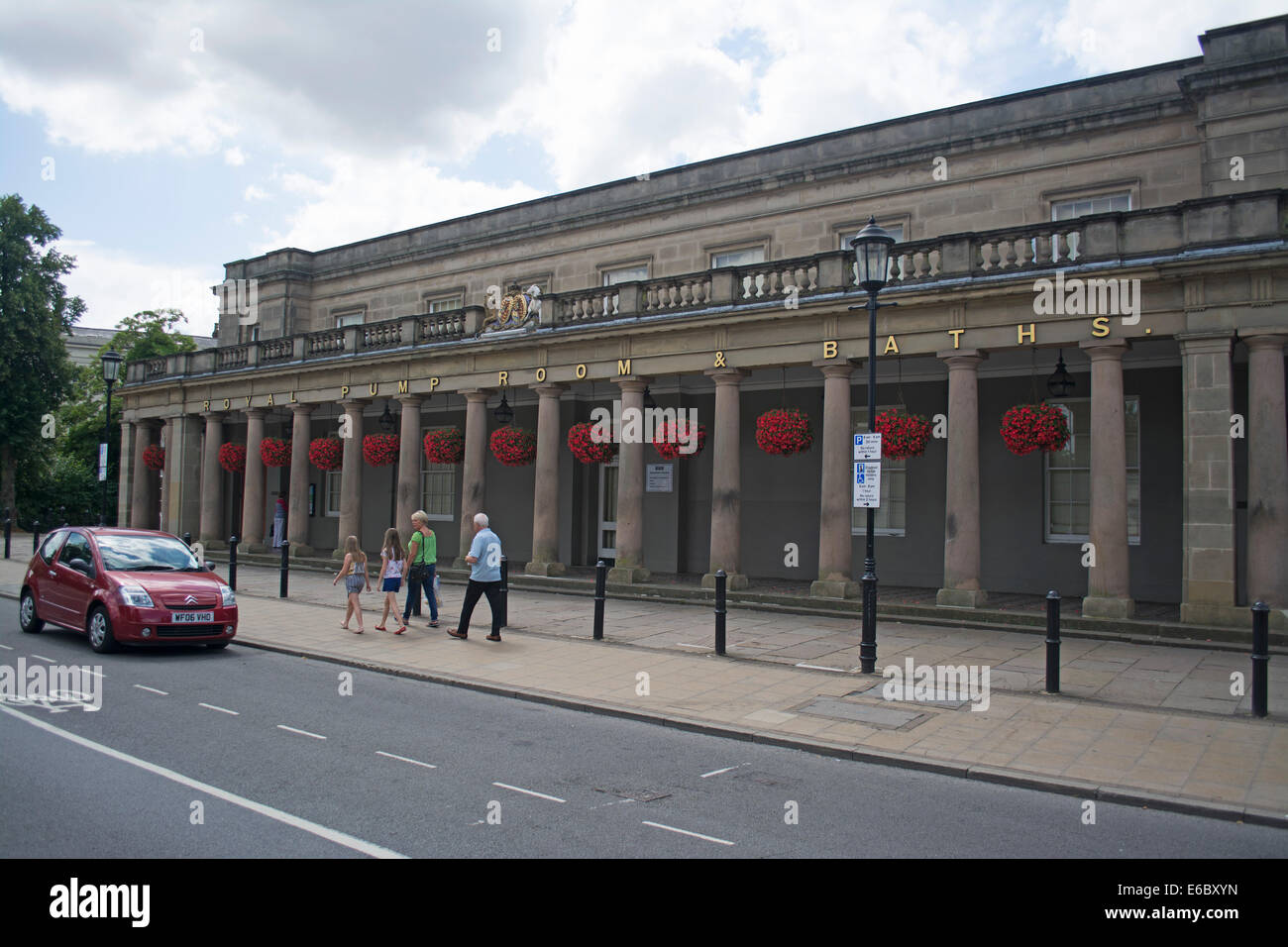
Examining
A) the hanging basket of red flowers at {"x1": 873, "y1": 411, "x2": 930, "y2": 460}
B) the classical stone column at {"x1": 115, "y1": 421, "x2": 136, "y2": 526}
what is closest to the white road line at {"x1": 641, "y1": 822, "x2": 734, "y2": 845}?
the hanging basket of red flowers at {"x1": 873, "y1": 411, "x2": 930, "y2": 460}

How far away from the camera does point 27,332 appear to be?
39.5m

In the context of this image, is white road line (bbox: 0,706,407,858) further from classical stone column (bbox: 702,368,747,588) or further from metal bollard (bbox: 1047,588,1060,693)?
classical stone column (bbox: 702,368,747,588)

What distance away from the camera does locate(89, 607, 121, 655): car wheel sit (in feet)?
39.1

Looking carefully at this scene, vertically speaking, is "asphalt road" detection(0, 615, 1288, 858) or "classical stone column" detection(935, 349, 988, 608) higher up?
"classical stone column" detection(935, 349, 988, 608)

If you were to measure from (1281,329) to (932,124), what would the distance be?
8.77 metres

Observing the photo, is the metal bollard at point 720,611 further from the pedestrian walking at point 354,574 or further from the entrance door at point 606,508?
the entrance door at point 606,508

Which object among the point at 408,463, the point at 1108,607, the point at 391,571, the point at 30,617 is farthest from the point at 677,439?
the point at 30,617

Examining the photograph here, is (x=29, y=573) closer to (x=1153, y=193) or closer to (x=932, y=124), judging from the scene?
(x=932, y=124)

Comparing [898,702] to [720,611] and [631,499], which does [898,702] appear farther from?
[631,499]

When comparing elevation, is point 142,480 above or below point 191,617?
above

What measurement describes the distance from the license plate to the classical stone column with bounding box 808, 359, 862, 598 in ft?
33.1

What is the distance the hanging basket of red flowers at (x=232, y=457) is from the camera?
1160 inches

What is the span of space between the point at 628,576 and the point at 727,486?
9.58 feet
